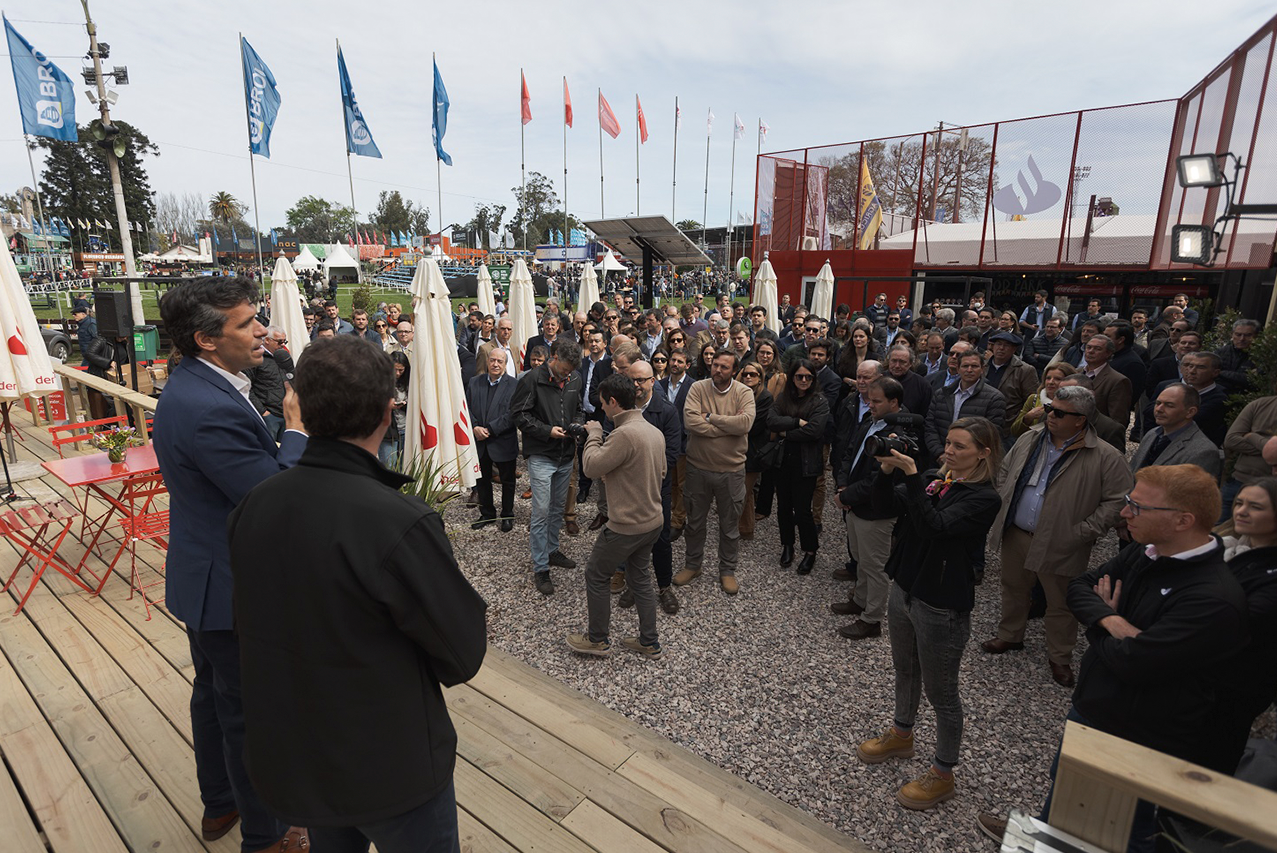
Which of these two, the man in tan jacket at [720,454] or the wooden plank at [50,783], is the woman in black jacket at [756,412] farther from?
the wooden plank at [50,783]

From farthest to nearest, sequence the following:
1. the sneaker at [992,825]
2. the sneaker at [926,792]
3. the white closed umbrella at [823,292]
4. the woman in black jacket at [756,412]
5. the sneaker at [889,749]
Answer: the white closed umbrella at [823,292]
the woman in black jacket at [756,412]
the sneaker at [889,749]
the sneaker at [926,792]
the sneaker at [992,825]

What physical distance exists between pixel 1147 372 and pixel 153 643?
31.6 ft

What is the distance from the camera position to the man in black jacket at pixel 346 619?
1.35 metres

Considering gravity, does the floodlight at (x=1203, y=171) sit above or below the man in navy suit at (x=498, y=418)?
above

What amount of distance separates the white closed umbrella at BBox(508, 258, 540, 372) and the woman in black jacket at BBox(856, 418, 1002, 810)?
24.3 ft

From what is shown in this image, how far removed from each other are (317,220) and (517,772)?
11494 centimetres

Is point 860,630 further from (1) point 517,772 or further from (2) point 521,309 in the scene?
(2) point 521,309

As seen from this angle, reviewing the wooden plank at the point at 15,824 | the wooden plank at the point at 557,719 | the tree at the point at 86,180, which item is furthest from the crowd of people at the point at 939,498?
the tree at the point at 86,180

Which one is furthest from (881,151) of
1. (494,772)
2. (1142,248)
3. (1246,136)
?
(494,772)

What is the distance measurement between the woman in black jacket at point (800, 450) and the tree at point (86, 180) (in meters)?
64.4

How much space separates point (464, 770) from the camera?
2.83 metres

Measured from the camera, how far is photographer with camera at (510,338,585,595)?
5.13m

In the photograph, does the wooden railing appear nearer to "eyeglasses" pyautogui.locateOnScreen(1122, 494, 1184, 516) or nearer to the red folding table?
"eyeglasses" pyautogui.locateOnScreen(1122, 494, 1184, 516)

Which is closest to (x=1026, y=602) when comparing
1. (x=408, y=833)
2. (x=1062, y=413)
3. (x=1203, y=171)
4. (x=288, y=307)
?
(x=1062, y=413)
